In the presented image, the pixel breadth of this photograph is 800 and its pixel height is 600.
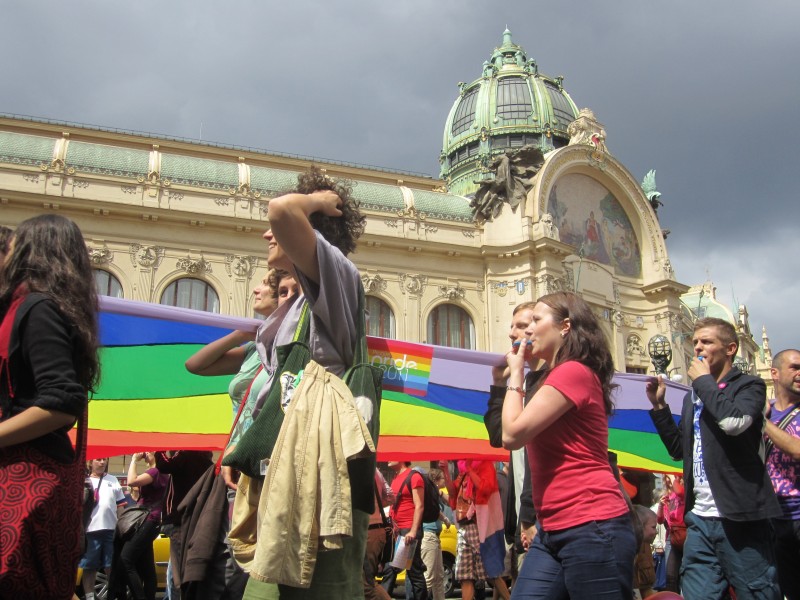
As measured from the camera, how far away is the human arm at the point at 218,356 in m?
3.96

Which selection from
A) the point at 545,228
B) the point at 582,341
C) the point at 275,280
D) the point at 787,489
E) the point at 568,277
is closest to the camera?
the point at 582,341

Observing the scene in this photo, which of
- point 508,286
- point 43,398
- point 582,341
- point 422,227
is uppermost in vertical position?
point 422,227

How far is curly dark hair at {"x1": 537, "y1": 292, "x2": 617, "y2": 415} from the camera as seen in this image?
3449mm

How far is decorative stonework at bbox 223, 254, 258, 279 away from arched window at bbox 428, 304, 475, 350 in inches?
268

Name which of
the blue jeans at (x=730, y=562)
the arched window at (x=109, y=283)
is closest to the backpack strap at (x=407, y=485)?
the blue jeans at (x=730, y=562)

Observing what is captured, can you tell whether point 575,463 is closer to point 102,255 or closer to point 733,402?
point 733,402

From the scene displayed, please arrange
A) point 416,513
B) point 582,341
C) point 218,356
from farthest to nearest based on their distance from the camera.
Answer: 1. point 416,513
2. point 218,356
3. point 582,341

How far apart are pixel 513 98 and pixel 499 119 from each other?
154 centimetres

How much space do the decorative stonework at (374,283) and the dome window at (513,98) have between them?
14303mm

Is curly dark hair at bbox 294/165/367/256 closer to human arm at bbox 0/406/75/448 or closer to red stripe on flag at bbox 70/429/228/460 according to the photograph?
human arm at bbox 0/406/75/448

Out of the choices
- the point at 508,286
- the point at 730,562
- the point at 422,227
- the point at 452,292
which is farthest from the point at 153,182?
the point at 730,562

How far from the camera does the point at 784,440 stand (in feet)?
15.0

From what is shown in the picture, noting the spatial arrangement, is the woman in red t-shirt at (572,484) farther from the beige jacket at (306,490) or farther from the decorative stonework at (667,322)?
the decorative stonework at (667,322)

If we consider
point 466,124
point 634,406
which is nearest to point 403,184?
point 466,124
